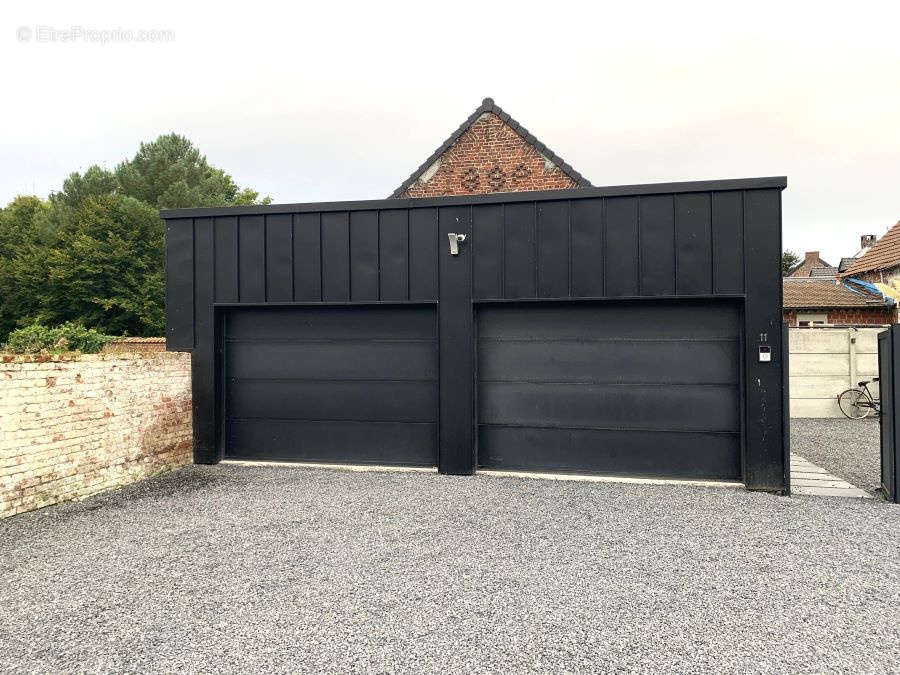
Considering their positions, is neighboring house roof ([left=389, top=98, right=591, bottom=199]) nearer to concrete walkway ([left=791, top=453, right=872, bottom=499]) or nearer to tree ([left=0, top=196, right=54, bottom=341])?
concrete walkway ([left=791, top=453, right=872, bottom=499])

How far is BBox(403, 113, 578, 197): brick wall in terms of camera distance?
11.1 m

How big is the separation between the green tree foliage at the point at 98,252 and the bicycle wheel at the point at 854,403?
25566 mm

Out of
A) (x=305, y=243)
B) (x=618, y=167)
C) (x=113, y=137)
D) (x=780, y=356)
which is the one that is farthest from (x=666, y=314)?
(x=113, y=137)

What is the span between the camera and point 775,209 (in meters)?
5.46

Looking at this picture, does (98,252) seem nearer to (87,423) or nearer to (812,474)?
(87,423)

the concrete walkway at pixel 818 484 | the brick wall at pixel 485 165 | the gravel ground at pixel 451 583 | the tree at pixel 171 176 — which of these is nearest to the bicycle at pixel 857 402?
the concrete walkway at pixel 818 484

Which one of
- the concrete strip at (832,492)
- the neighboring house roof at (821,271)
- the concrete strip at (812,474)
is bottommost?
the concrete strip at (812,474)

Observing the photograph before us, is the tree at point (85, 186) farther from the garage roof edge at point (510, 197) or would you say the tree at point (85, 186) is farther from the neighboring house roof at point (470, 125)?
the garage roof edge at point (510, 197)

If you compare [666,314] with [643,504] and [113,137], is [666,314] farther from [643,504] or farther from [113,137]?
[113,137]

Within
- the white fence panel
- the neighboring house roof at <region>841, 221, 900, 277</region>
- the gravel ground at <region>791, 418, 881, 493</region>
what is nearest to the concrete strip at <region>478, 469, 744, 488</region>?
the gravel ground at <region>791, 418, 881, 493</region>

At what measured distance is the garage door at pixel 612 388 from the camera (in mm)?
5801

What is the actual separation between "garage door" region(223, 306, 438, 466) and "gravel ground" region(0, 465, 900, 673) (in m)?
1.30

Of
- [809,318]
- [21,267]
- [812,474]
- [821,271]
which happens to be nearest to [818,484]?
[812,474]

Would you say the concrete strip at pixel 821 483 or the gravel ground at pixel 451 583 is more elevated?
the gravel ground at pixel 451 583
